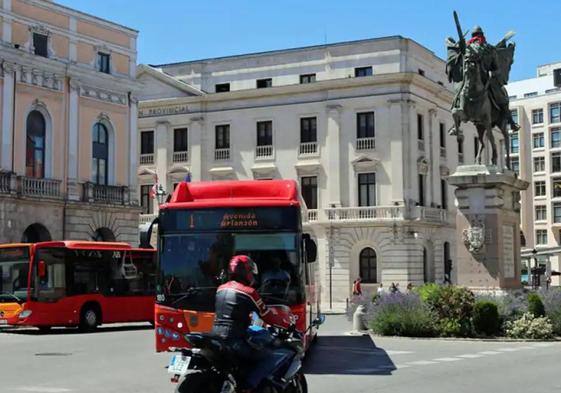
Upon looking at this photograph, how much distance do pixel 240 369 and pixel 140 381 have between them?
5272 mm

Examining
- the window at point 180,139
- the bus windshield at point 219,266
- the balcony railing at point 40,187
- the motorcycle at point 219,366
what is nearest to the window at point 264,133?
the window at point 180,139

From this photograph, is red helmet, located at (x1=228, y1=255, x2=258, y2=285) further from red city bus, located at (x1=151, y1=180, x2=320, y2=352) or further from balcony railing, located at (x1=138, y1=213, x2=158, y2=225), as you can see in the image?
balcony railing, located at (x1=138, y1=213, x2=158, y2=225)

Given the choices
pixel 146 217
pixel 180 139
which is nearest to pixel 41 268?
pixel 146 217

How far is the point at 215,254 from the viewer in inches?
574

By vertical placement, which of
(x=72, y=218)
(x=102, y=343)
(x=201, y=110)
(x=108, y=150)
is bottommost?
(x=102, y=343)

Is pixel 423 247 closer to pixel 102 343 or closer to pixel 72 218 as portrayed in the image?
pixel 72 218

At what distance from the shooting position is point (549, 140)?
96.2 meters

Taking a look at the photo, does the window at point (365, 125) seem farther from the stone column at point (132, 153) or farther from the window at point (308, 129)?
the stone column at point (132, 153)

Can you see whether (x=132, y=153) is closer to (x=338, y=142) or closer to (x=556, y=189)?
(x=338, y=142)

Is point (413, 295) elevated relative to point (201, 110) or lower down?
lower down

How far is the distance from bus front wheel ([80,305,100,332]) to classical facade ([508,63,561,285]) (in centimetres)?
7212

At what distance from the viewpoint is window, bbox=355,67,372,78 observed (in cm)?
5406

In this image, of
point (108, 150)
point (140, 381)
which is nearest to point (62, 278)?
point (140, 381)

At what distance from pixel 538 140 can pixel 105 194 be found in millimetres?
67945
